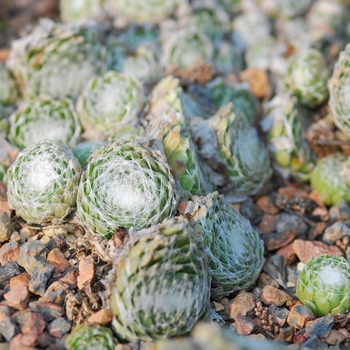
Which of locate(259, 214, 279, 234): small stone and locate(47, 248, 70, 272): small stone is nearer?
locate(47, 248, 70, 272): small stone

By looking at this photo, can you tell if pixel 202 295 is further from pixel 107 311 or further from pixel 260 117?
pixel 260 117

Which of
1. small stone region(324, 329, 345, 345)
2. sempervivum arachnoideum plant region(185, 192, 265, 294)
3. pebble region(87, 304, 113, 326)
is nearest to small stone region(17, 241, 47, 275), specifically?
pebble region(87, 304, 113, 326)

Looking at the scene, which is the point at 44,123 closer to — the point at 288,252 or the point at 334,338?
the point at 288,252

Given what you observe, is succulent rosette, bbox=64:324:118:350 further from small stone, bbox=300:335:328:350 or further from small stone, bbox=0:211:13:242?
small stone, bbox=300:335:328:350

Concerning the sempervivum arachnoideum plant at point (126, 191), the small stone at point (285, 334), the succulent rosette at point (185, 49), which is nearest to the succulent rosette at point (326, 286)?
the small stone at point (285, 334)

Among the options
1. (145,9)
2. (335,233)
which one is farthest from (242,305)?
(145,9)

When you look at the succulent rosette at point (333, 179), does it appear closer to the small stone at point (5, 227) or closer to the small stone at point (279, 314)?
the small stone at point (279, 314)

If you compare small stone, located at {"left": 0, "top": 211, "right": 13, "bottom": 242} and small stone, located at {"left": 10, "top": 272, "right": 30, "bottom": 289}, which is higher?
small stone, located at {"left": 0, "top": 211, "right": 13, "bottom": 242}
